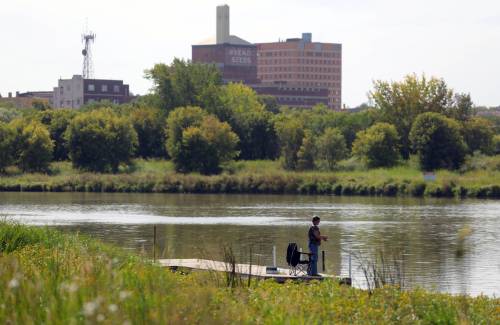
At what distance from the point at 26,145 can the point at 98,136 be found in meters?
6.45

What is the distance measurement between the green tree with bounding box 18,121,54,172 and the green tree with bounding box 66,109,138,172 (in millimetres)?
2235

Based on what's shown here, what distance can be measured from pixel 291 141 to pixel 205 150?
7874 mm

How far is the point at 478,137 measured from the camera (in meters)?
103

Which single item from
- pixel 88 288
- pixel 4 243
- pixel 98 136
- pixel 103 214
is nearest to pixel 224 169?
pixel 98 136

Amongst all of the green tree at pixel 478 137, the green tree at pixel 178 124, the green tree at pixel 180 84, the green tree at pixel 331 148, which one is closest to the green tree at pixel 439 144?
the green tree at pixel 331 148

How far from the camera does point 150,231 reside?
4606cm

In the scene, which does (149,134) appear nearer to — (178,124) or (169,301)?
(178,124)

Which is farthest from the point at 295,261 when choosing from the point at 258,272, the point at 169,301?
the point at 169,301

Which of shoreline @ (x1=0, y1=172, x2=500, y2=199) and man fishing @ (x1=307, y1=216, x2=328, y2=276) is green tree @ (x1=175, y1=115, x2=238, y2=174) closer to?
shoreline @ (x1=0, y1=172, x2=500, y2=199)

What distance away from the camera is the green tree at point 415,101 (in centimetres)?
10644

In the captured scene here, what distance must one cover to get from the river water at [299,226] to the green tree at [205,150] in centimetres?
1633

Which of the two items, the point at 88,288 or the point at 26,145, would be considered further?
the point at 26,145

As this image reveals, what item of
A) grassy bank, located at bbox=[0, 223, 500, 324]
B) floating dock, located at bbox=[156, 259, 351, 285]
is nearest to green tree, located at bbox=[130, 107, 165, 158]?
floating dock, located at bbox=[156, 259, 351, 285]

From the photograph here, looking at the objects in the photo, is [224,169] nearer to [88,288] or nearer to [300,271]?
[300,271]
